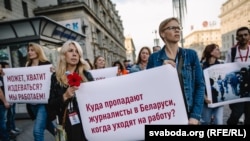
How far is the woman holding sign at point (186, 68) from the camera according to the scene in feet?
7.67

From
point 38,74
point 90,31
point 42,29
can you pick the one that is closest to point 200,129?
point 38,74

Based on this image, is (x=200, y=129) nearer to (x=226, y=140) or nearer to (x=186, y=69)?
(x=226, y=140)

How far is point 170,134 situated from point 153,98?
0.77 meters

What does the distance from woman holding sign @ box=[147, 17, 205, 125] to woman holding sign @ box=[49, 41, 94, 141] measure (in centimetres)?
94

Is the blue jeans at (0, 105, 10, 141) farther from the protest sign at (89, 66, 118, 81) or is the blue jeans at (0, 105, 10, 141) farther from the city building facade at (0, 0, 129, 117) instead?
the city building facade at (0, 0, 129, 117)

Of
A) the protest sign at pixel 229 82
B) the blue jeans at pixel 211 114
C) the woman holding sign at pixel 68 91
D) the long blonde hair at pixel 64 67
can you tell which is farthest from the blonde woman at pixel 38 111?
the protest sign at pixel 229 82

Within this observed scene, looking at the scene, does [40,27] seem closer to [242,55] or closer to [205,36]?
[242,55]

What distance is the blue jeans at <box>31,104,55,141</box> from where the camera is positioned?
367cm

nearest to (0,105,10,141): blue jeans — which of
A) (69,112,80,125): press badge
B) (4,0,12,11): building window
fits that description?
(69,112,80,125): press badge

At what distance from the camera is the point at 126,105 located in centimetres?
239

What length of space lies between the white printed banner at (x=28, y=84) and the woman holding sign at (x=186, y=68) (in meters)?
2.43

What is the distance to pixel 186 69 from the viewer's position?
2352 millimetres

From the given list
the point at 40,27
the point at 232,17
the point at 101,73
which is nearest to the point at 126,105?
the point at 101,73

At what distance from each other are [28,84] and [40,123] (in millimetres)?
960
